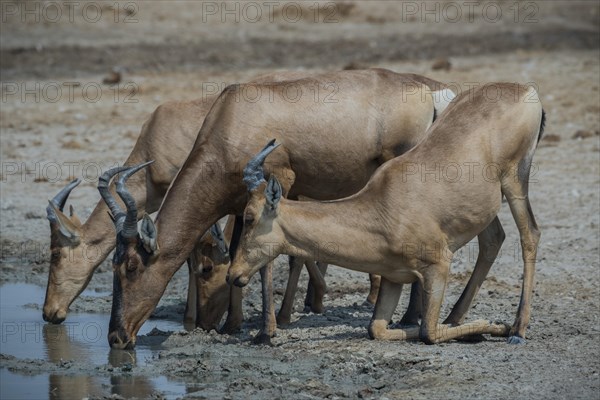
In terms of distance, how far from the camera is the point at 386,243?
31.9 ft

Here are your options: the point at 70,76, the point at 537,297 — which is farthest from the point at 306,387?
the point at 70,76

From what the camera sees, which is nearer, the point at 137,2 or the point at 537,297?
the point at 537,297

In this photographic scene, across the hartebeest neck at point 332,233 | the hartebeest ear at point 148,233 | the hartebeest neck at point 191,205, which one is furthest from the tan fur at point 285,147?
the hartebeest neck at point 332,233

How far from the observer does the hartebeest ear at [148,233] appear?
10.0 meters

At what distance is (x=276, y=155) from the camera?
10758 mm

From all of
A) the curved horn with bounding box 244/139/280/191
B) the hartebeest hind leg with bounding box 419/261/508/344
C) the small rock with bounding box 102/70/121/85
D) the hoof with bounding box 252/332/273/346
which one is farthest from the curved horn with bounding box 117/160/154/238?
the small rock with bounding box 102/70/121/85

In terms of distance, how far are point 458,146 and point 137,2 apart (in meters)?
21.0

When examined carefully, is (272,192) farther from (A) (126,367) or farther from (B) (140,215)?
(B) (140,215)

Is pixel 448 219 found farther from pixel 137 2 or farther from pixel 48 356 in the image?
pixel 137 2

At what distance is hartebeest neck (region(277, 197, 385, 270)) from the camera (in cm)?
968

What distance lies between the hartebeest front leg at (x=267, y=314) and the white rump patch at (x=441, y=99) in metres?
2.30

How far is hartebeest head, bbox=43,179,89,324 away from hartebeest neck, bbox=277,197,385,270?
281 centimetres

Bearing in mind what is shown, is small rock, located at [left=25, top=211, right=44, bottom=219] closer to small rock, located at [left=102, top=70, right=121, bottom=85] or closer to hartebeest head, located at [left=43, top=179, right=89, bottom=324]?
hartebeest head, located at [left=43, top=179, right=89, bottom=324]

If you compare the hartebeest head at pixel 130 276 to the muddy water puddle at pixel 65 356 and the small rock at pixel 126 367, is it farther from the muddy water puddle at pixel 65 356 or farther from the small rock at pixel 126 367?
the small rock at pixel 126 367
